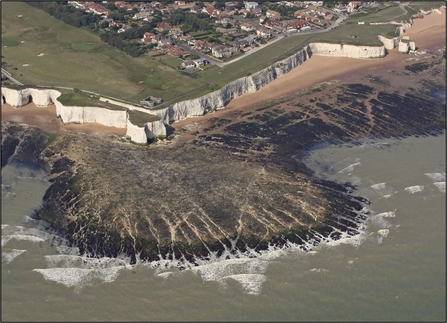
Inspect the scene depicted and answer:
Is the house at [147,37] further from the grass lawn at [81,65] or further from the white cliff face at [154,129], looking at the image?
the white cliff face at [154,129]

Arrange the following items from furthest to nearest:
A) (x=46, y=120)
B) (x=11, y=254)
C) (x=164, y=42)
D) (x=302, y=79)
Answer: (x=164, y=42), (x=302, y=79), (x=46, y=120), (x=11, y=254)

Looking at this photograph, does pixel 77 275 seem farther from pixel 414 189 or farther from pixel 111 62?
pixel 111 62

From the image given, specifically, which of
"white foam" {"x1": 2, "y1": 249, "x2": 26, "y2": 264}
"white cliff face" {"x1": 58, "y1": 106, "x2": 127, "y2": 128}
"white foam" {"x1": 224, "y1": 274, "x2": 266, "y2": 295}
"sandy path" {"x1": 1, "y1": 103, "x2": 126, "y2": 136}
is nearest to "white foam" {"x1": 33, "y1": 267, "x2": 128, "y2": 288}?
"white foam" {"x1": 2, "y1": 249, "x2": 26, "y2": 264}

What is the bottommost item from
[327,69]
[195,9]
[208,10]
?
[327,69]

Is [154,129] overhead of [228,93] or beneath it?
beneath

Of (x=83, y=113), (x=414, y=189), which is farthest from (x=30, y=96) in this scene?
(x=414, y=189)

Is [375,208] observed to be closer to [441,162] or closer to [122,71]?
[441,162]
